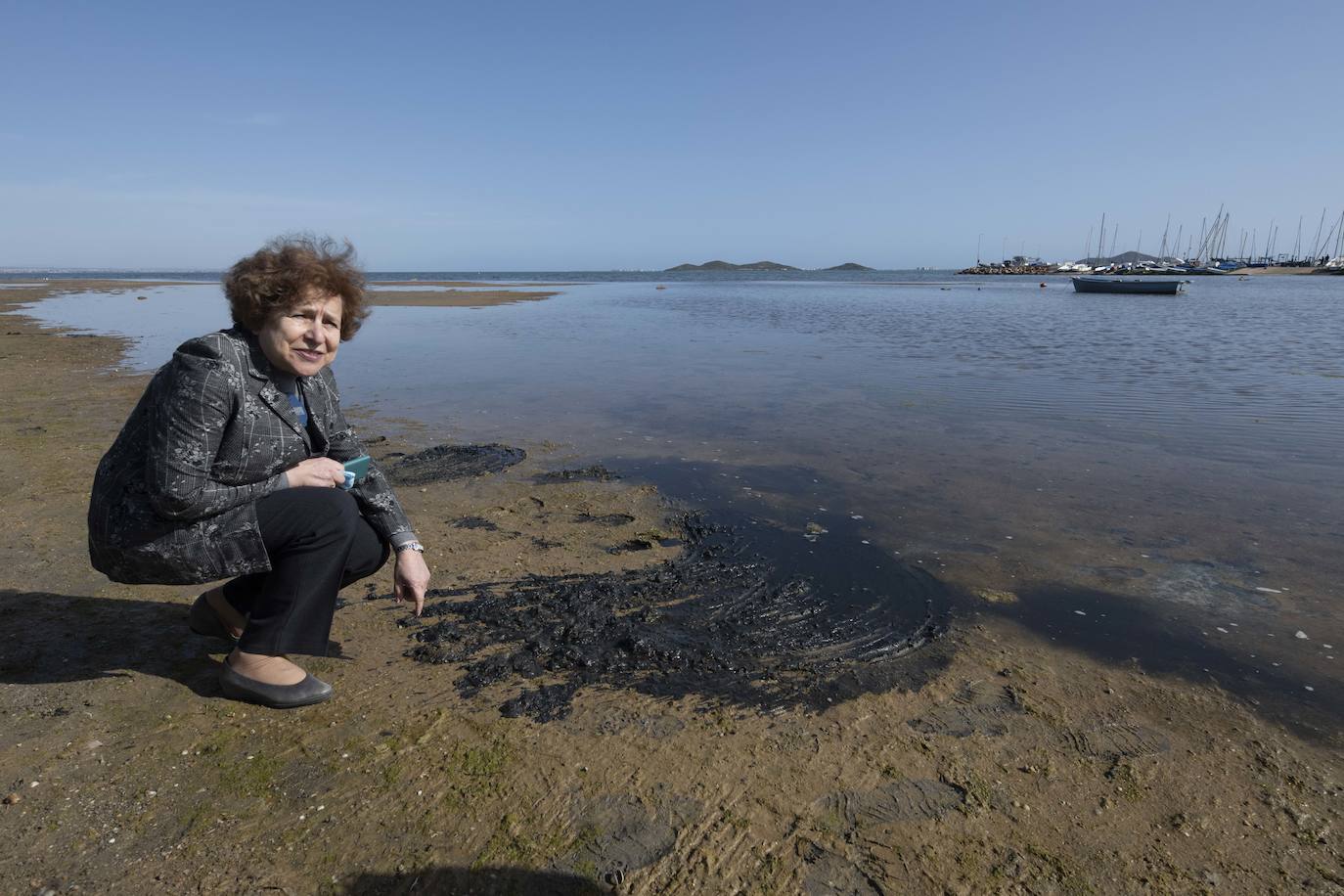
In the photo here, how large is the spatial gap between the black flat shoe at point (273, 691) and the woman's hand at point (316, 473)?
2.64ft

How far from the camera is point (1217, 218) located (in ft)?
378

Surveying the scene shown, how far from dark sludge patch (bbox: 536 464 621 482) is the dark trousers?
3.25 m

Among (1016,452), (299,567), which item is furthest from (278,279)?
(1016,452)

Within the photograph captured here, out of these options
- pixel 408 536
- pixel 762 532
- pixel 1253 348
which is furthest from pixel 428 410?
pixel 1253 348

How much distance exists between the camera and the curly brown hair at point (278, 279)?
2.72 meters

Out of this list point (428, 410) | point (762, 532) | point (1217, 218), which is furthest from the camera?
point (1217, 218)

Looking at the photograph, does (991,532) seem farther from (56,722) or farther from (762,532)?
(56,722)

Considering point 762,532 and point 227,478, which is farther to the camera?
point 762,532

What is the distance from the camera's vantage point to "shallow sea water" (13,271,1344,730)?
13.3 ft

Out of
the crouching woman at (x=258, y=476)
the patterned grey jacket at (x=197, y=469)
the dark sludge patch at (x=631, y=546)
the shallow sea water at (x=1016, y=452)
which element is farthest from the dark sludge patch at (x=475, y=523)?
the patterned grey jacket at (x=197, y=469)

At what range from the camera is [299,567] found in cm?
294

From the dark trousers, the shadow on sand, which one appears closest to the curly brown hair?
the dark trousers

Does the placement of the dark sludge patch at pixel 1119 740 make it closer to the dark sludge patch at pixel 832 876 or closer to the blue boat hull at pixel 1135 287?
the dark sludge patch at pixel 832 876

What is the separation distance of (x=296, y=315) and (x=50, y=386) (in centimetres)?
1069
